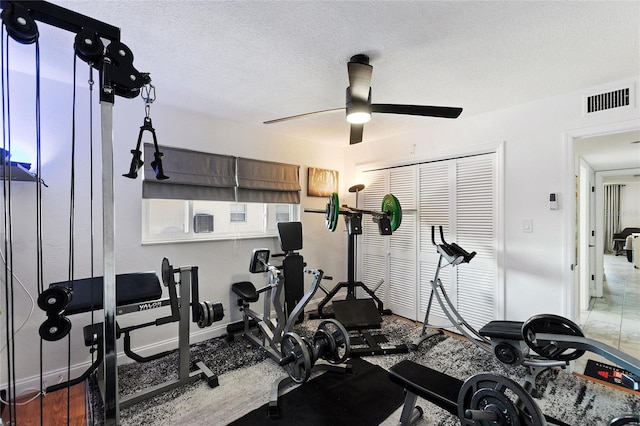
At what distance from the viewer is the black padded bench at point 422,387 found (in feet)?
5.37

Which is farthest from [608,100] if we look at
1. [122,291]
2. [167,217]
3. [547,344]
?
[167,217]

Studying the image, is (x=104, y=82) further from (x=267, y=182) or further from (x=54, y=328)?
(x=267, y=182)

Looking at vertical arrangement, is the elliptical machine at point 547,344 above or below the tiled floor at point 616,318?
above

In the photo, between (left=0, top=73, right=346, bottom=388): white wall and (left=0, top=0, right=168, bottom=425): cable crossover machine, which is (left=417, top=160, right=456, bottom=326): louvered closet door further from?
(left=0, top=0, right=168, bottom=425): cable crossover machine

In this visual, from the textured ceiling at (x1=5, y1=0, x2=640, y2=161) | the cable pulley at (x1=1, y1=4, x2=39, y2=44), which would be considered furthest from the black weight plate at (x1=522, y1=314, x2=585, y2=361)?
the cable pulley at (x1=1, y1=4, x2=39, y2=44)

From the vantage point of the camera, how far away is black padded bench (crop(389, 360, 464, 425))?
1.64 meters

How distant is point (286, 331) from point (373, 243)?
6.57 feet

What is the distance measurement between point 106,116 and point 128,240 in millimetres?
1997

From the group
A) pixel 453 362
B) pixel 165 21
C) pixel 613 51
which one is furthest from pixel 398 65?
pixel 453 362

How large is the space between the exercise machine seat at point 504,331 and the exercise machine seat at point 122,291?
2202 mm

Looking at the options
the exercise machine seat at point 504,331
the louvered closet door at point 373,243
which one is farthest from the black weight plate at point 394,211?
the exercise machine seat at point 504,331

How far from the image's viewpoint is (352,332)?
3361 mm

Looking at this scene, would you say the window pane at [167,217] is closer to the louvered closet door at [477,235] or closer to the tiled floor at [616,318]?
the louvered closet door at [477,235]

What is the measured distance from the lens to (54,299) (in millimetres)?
977
